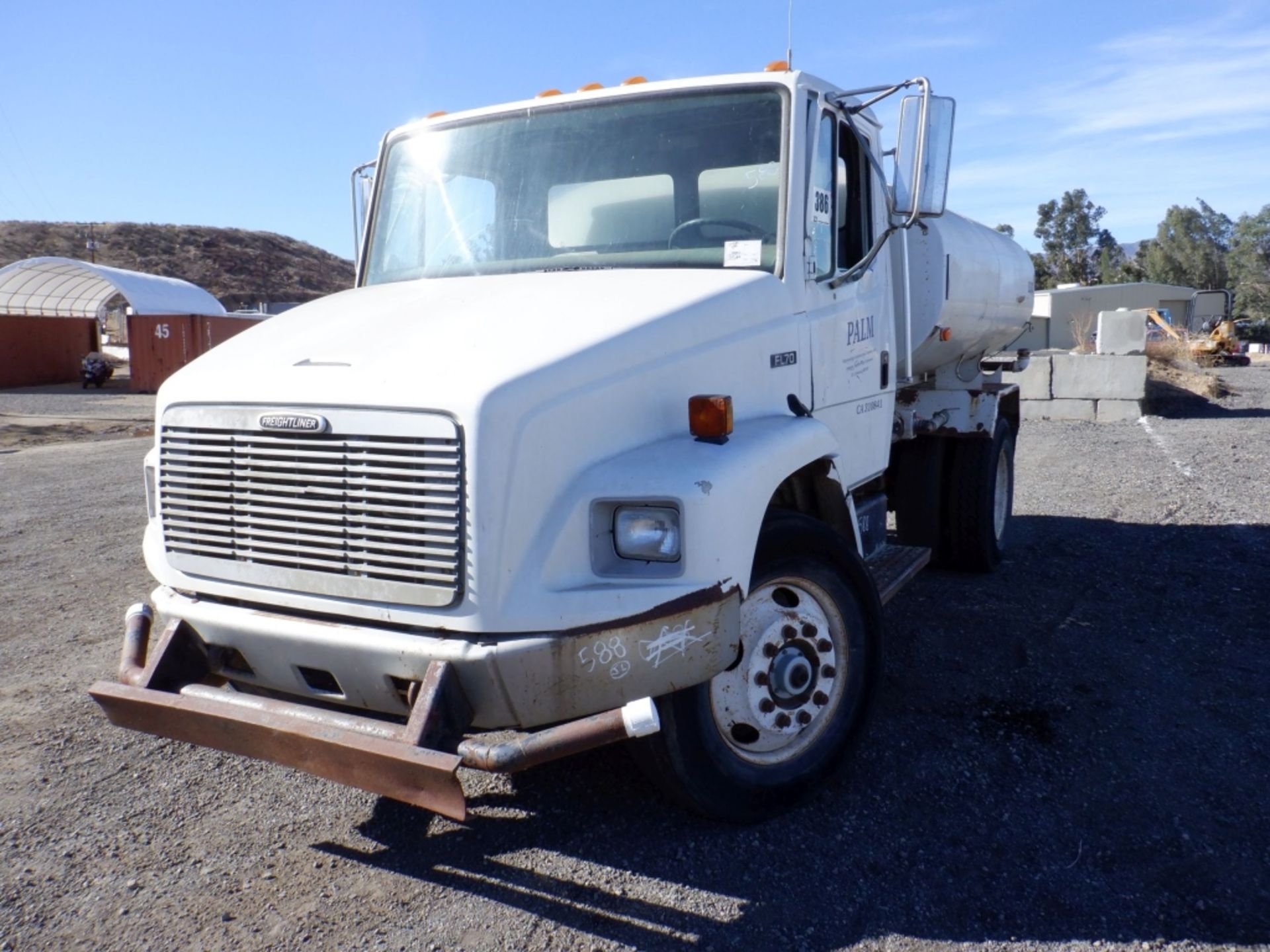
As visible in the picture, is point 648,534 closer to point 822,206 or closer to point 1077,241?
point 822,206

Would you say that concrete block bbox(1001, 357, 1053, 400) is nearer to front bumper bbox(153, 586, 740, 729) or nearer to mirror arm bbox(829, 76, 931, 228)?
mirror arm bbox(829, 76, 931, 228)

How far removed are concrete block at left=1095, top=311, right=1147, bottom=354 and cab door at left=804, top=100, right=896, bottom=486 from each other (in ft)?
49.4

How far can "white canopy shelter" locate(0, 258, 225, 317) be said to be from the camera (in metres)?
34.5

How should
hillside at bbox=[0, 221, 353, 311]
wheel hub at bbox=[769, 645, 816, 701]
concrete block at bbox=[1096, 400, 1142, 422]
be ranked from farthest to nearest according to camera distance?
hillside at bbox=[0, 221, 353, 311]
concrete block at bbox=[1096, 400, 1142, 422]
wheel hub at bbox=[769, 645, 816, 701]

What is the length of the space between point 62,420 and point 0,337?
38.9 ft

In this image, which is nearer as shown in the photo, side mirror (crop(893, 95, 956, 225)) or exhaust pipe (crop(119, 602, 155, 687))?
exhaust pipe (crop(119, 602, 155, 687))

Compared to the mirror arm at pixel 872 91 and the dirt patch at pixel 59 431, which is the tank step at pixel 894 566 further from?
the dirt patch at pixel 59 431

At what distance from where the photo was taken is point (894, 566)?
5.25 meters

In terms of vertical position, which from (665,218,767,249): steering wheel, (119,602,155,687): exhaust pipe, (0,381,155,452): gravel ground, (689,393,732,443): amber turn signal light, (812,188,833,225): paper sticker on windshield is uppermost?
(812,188,833,225): paper sticker on windshield

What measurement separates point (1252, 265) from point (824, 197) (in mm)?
88725

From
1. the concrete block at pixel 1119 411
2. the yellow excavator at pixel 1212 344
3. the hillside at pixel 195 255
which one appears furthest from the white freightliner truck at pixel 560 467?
the hillside at pixel 195 255

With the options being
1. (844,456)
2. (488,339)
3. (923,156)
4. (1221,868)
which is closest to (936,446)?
(844,456)

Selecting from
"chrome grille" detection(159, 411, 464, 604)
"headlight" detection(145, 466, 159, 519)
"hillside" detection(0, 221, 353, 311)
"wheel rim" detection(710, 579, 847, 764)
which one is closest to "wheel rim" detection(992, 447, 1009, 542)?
"wheel rim" detection(710, 579, 847, 764)

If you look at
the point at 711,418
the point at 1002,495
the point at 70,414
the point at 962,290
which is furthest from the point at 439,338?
the point at 70,414
